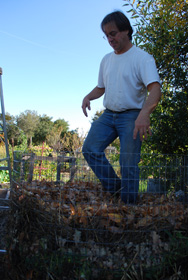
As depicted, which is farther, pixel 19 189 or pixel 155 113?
pixel 155 113

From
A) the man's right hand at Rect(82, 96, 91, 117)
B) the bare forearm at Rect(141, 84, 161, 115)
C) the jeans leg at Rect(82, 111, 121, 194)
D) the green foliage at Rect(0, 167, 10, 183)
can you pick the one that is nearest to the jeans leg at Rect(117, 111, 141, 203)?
the jeans leg at Rect(82, 111, 121, 194)

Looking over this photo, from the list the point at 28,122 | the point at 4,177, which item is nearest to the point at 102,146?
the point at 4,177

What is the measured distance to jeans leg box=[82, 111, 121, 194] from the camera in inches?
79.7

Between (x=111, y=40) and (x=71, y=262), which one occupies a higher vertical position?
(x=111, y=40)

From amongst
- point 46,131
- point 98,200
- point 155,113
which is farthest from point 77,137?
point 46,131

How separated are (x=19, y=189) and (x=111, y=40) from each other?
51.1 inches

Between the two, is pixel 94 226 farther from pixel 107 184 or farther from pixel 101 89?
pixel 101 89

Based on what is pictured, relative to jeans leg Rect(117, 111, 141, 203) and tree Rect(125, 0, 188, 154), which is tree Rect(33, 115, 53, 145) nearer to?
tree Rect(125, 0, 188, 154)

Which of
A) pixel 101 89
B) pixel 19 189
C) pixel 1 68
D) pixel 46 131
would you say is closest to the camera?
pixel 19 189

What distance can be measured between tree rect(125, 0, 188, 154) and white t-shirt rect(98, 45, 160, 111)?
452mm

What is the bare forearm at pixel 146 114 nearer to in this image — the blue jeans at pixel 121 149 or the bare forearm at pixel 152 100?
the bare forearm at pixel 152 100

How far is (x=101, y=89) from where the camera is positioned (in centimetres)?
240

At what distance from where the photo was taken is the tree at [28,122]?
29.1 metres

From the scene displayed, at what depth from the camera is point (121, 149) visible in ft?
6.45
